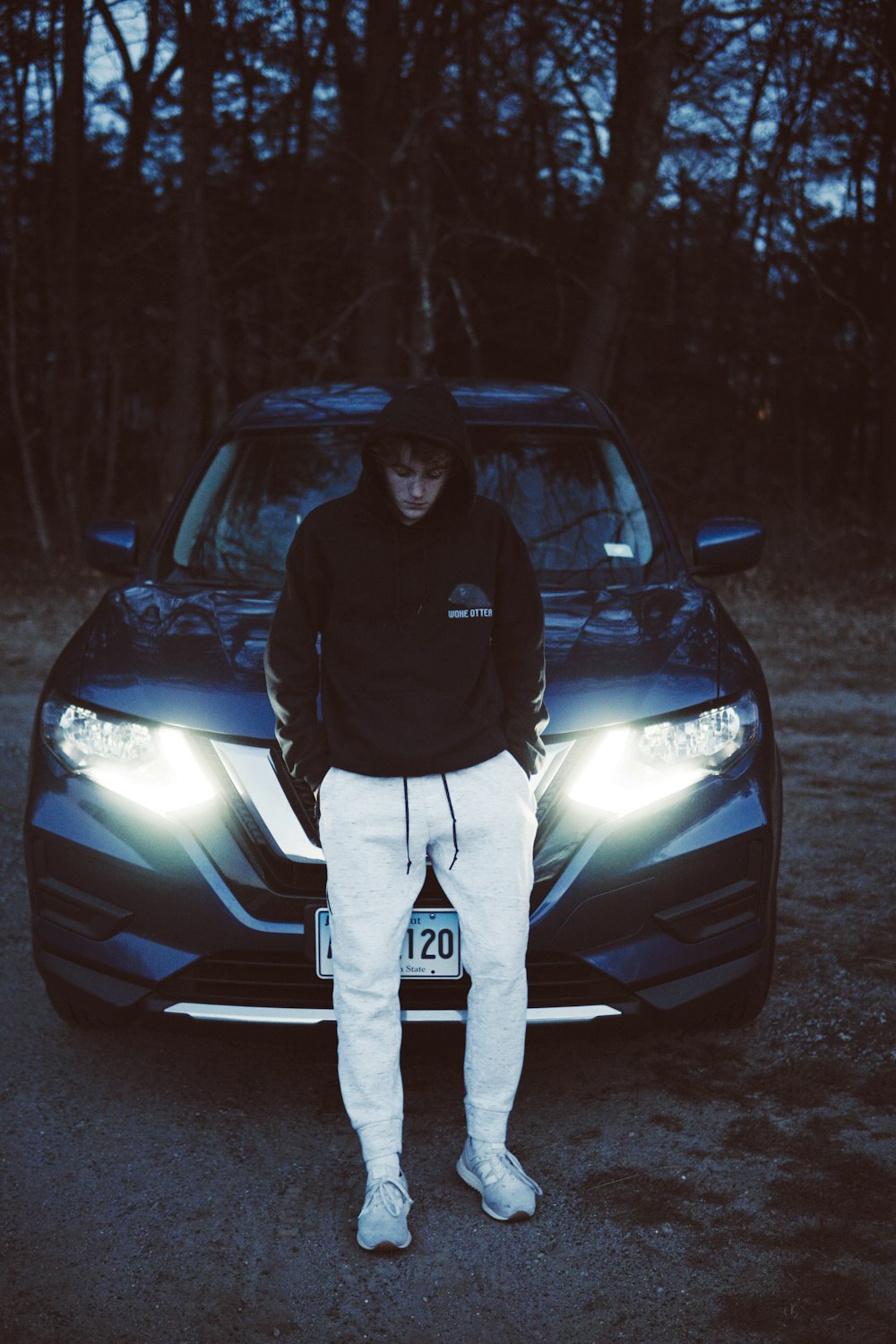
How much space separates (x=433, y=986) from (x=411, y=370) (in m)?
11.7

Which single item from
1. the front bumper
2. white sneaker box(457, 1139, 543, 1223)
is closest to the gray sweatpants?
white sneaker box(457, 1139, 543, 1223)

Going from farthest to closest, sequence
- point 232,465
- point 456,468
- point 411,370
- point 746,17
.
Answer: point 411,370 → point 746,17 → point 232,465 → point 456,468

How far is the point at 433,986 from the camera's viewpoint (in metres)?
2.97

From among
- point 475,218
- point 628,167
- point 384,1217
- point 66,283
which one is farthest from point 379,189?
point 384,1217

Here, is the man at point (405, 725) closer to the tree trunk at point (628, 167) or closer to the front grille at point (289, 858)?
the front grille at point (289, 858)

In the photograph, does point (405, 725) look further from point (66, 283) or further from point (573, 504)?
point (66, 283)

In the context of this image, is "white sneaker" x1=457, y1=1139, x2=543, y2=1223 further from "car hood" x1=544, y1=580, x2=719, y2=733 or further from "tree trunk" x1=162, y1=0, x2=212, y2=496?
"tree trunk" x1=162, y1=0, x2=212, y2=496

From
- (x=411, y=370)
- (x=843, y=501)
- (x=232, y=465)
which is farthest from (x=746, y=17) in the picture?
(x=232, y=465)

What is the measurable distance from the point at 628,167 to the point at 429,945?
37.5ft

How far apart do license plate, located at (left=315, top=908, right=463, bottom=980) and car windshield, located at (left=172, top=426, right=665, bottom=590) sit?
4.80 feet

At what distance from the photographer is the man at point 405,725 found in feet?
8.41

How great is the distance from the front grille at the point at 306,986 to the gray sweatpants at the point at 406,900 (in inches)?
10.3

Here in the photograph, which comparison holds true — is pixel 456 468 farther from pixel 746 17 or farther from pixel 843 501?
pixel 843 501

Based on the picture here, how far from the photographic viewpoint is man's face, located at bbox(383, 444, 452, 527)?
254cm
